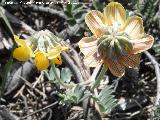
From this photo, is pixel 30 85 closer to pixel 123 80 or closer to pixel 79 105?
pixel 79 105

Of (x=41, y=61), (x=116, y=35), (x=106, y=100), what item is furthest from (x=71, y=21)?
(x=116, y=35)

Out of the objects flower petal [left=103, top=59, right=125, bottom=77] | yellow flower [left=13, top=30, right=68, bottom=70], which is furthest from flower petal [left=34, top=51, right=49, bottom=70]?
flower petal [left=103, top=59, right=125, bottom=77]

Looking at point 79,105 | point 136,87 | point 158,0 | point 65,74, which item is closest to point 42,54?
point 65,74

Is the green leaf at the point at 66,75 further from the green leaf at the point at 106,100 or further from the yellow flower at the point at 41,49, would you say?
the yellow flower at the point at 41,49

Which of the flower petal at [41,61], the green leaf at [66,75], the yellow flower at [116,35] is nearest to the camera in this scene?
the yellow flower at [116,35]

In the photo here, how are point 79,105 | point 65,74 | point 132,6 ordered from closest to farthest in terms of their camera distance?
1. point 65,74
2. point 79,105
3. point 132,6

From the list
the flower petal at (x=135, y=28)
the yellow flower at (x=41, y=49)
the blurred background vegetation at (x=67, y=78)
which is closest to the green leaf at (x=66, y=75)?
the blurred background vegetation at (x=67, y=78)

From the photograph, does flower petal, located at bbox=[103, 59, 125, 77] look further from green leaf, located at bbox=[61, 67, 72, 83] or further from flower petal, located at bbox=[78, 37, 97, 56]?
green leaf, located at bbox=[61, 67, 72, 83]
